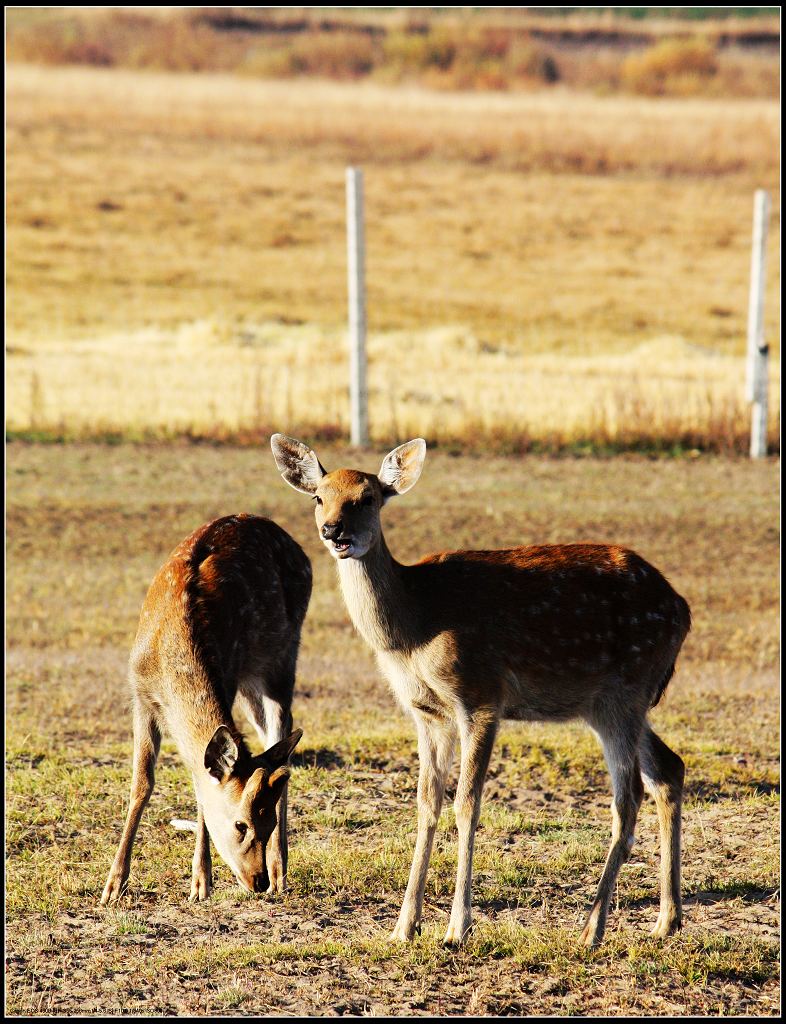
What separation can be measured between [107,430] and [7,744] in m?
9.23

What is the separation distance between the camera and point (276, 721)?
764 cm

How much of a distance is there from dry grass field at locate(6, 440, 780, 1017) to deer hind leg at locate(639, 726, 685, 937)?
0.16 metres

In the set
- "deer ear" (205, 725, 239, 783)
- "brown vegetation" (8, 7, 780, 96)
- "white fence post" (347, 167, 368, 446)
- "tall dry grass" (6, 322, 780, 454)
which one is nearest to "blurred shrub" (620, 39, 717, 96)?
"brown vegetation" (8, 7, 780, 96)

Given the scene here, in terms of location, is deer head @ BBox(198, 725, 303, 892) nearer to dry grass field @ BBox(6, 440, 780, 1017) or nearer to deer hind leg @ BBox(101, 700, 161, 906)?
dry grass field @ BBox(6, 440, 780, 1017)

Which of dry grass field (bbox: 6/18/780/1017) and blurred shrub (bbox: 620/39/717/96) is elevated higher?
blurred shrub (bbox: 620/39/717/96)

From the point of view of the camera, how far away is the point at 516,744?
31.1 feet

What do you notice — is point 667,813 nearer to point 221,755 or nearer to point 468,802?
point 468,802

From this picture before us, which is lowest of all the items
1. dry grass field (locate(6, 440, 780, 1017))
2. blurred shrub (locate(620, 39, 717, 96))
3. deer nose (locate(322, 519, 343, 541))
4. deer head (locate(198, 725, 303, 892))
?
dry grass field (locate(6, 440, 780, 1017))

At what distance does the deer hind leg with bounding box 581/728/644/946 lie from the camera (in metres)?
6.54

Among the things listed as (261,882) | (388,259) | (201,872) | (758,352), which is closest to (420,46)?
(388,259)

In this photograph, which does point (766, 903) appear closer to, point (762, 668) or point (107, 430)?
point (762, 668)

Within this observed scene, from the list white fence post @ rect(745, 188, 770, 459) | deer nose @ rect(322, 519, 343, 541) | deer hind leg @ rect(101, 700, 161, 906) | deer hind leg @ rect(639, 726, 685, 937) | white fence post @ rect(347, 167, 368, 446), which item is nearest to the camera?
deer nose @ rect(322, 519, 343, 541)

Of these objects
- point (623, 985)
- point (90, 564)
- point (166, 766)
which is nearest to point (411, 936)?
point (623, 985)

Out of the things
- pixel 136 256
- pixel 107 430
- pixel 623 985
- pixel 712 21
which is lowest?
pixel 623 985
